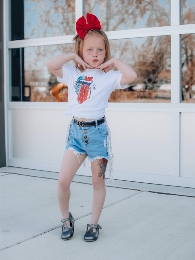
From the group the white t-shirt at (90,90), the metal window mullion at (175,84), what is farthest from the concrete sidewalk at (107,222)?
the white t-shirt at (90,90)

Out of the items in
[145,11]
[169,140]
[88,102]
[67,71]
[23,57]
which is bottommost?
[169,140]

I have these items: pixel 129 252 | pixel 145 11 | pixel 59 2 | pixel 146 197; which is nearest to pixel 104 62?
pixel 129 252

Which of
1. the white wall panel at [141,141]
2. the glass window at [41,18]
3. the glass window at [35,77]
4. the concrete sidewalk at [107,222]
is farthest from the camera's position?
the glass window at [35,77]

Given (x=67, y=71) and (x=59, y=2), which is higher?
(x=59, y=2)

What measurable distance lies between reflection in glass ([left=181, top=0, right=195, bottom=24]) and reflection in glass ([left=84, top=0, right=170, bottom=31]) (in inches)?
7.2

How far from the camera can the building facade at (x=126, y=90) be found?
16.7 ft

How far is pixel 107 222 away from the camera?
3898 millimetres

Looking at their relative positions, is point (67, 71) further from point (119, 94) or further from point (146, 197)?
point (119, 94)

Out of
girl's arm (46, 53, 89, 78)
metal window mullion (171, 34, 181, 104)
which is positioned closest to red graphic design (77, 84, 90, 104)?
girl's arm (46, 53, 89, 78)

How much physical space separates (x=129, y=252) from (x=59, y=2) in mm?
3802

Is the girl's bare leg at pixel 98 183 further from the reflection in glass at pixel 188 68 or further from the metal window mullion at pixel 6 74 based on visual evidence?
the metal window mullion at pixel 6 74

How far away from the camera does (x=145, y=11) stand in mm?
5367

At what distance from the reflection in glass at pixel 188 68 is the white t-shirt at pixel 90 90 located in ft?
5.99

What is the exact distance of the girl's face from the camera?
3.37m
